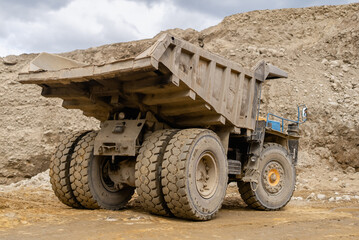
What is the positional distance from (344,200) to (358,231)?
12.7 feet

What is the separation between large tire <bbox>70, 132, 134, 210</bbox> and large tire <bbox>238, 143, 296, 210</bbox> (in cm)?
249

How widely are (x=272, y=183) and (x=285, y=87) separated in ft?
28.8

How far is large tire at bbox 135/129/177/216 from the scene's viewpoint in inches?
220

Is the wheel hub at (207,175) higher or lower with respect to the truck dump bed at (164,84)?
lower

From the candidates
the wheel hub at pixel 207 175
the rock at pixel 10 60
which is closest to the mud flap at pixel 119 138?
the wheel hub at pixel 207 175

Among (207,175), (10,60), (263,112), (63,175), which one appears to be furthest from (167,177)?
(10,60)

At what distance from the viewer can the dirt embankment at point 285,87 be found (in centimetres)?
1417

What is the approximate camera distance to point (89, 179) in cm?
638

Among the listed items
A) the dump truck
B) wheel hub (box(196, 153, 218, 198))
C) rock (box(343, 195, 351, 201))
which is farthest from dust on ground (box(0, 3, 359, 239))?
wheel hub (box(196, 153, 218, 198))

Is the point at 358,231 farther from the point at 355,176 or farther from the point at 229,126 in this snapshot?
the point at 355,176

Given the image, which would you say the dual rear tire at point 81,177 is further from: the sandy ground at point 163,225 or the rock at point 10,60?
the rock at point 10,60

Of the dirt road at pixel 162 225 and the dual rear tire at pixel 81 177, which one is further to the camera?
the dual rear tire at pixel 81 177

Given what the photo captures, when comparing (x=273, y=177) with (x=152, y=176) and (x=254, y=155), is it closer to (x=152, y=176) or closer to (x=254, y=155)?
(x=254, y=155)

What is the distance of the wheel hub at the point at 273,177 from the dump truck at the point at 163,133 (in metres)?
0.02
